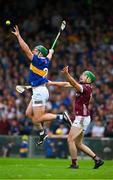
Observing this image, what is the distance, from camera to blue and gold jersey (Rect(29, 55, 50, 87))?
2038 centimetres

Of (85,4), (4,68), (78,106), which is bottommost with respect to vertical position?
(78,106)

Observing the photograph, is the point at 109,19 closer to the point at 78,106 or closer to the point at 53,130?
the point at 53,130

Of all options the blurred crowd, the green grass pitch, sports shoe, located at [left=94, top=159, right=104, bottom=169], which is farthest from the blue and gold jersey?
the blurred crowd

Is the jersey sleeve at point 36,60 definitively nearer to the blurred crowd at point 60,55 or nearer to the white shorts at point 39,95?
the white shorts at point 39,95

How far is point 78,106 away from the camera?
1997cm

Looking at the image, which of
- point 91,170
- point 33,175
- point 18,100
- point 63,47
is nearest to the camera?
point 33,175

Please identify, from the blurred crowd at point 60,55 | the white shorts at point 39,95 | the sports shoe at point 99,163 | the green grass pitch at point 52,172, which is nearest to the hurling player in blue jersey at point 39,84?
the white shorts at point 39,95

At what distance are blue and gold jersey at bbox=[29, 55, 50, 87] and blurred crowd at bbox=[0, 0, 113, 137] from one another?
282 inches

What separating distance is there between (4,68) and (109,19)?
5.00 meters

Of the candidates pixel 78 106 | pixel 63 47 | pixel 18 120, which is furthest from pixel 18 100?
pixel 78 106

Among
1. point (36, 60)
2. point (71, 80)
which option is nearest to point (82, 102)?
point (71, 80)

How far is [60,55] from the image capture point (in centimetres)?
3325

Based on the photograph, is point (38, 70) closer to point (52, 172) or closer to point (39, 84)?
point (39, 84)

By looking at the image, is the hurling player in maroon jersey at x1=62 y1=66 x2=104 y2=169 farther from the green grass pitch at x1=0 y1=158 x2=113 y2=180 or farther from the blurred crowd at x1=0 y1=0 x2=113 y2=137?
the blurred crowd at x1=0 y1=0 x2=113 y2=137
